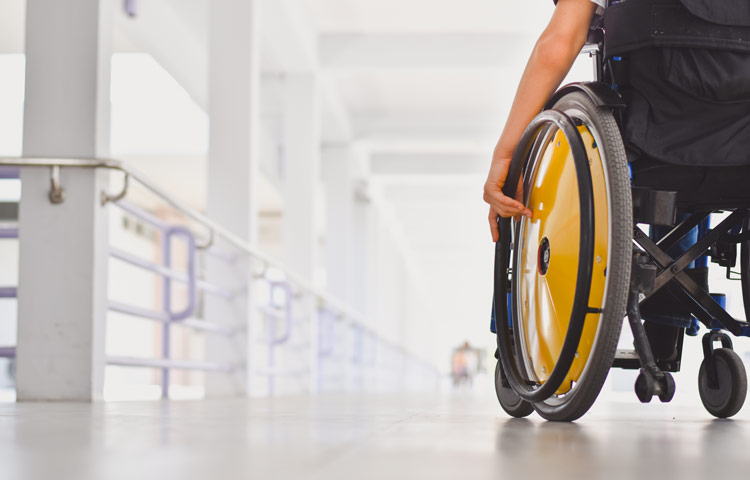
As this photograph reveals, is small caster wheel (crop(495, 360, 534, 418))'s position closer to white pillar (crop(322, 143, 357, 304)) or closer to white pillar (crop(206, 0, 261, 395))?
white pillar (crop(206, 0, 261, 395))

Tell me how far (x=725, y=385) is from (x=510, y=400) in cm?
41

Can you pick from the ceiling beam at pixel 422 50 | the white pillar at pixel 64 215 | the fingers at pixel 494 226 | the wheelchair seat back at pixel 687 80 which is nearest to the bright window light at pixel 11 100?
the ceiling beam at pixel 422 50

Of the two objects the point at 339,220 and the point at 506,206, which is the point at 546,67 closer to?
the point at 506,206

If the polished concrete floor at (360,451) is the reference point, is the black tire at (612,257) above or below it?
above

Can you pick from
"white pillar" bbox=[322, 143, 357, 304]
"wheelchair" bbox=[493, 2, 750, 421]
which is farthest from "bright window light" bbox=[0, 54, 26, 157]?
"wheelchair" bbox=[493, 2, 750, 421]

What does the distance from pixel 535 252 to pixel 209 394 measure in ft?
10.8

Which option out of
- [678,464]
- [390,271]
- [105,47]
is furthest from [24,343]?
[390,271]

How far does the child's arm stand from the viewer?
1498 millimetres

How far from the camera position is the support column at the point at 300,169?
7.89 meters

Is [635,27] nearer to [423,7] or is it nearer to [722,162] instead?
[722,162]

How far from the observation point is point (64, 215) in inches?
101

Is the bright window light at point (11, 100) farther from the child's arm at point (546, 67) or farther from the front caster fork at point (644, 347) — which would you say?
the front caster fork at point (644, 347)

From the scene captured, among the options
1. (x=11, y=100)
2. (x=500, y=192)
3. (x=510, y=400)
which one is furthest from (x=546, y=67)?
(x=11, y=100)

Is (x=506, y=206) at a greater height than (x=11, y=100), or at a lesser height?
lesser
